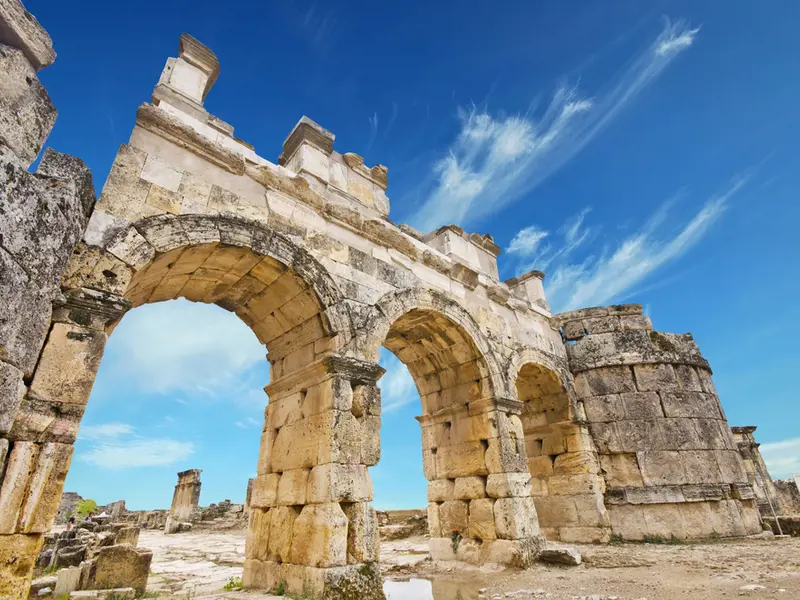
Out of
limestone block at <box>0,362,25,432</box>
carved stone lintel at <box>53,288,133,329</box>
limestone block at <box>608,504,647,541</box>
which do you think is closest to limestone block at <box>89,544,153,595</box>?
carved stone lintel at <box>53,288,133,329</box>

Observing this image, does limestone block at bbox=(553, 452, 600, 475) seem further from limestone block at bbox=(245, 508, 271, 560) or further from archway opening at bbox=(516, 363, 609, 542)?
limestone block at bbox=(245, 508, 271, 560)

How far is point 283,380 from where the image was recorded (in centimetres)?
548

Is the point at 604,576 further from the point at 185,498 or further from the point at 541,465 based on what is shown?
the point at 185,498

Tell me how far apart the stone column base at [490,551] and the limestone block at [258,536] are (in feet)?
9.31

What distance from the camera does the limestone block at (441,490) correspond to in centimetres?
675

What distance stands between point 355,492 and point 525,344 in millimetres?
4683

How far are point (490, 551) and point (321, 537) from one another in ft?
9.51

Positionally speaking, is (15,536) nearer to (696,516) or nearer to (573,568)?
(573,568)

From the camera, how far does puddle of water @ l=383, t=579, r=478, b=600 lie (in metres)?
4.58

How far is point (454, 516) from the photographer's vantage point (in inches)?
258

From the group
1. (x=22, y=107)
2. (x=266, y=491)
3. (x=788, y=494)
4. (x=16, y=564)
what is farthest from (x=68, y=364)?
(x=788, y=494)

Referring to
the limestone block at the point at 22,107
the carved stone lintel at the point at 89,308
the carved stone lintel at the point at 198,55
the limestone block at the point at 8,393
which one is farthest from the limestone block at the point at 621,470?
the limestone block at the point at 22,107

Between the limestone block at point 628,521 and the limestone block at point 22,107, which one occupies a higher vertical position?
the limestone block at point 22,107

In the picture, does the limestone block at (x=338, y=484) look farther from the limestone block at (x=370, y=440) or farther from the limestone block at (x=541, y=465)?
the limestone block at (x=541, y=465)
